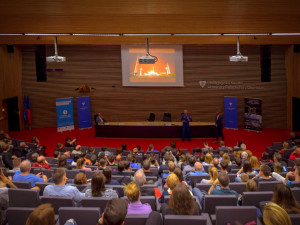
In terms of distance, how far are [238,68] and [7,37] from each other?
33.8 ft

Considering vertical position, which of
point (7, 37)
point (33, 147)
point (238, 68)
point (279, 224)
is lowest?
point (33, 147)

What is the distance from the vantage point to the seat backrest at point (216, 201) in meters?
4.00

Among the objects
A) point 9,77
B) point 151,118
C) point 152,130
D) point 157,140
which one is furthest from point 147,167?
point 9,77

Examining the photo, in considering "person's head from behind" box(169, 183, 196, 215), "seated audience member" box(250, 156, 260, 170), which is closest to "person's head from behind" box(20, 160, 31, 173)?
"person's head from behind" box(169, 183, 196, 215)

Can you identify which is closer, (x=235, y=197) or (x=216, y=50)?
(x=235, y=197)

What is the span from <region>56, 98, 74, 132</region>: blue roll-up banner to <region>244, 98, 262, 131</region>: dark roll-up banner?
858cm

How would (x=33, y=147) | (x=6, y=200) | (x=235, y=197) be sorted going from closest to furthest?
(x=235, y=197)
(x=6, y=200)
(x=33, y=147)

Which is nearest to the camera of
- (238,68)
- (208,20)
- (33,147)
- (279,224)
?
(279,224)

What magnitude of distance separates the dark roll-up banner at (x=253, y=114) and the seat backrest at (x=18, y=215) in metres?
12.4

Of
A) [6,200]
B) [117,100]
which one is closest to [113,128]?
[117,100]

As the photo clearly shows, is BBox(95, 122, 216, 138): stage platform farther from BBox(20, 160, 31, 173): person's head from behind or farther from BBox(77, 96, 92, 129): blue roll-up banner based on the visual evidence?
BBox(20, 160, 31, 173): person's head from behind

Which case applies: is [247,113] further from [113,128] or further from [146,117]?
[113,128]

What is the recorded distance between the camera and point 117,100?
53.1ft

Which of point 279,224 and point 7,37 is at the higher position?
point 7,37
